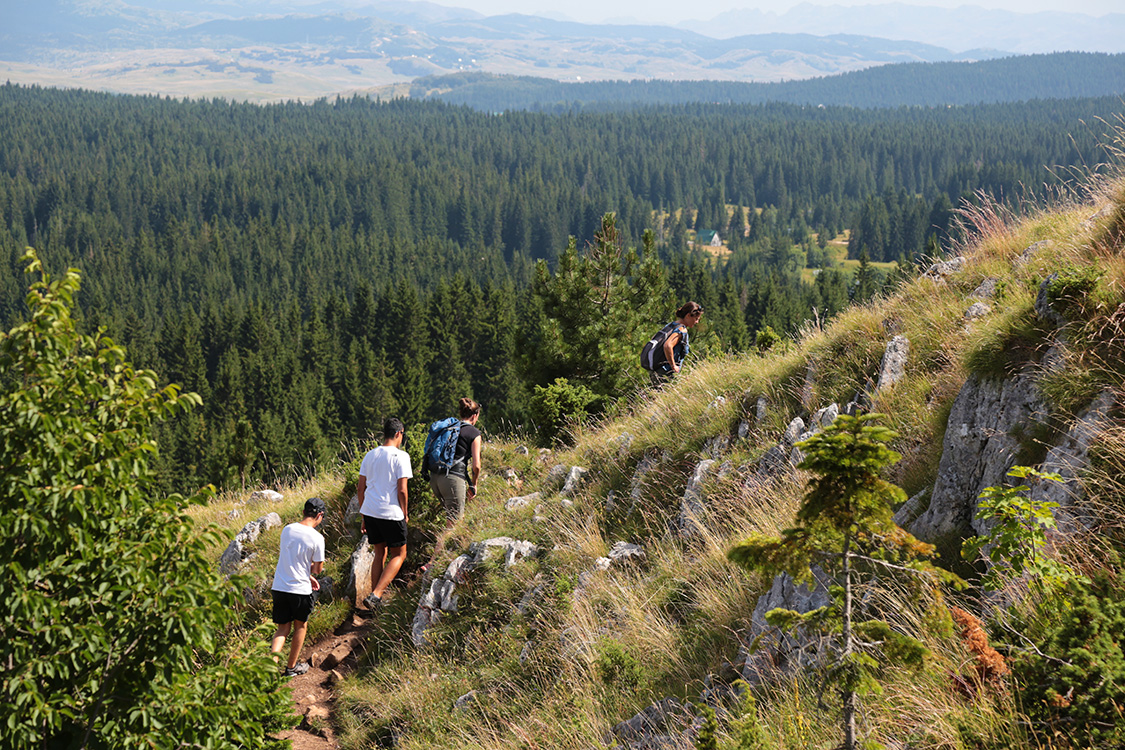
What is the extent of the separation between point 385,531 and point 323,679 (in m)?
1.81

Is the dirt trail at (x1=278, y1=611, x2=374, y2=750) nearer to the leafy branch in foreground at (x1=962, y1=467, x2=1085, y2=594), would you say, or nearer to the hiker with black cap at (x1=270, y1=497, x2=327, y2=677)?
the hiker with black cap at (x1=270, y1=497, x2=327, y2=677)

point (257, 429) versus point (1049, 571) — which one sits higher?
point (1049, 571)

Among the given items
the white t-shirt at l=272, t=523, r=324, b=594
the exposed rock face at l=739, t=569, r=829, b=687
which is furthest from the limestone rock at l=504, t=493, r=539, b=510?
the exposed rock face at l=739, t=569, r=829, b=687

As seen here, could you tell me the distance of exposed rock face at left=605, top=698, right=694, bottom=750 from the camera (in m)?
5.09

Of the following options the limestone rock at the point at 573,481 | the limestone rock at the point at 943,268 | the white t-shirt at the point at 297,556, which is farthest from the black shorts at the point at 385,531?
the limestone rock at the point at 943,268

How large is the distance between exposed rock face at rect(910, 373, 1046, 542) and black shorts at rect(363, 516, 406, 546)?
19.6ft

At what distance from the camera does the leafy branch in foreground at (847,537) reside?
3102 millimetres

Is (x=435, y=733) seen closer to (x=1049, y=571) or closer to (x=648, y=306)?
(x=1049, y=571)

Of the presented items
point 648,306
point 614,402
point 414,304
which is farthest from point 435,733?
point 414,304

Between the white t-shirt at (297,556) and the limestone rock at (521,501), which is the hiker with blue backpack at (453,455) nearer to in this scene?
the limestone rock at (521,501)

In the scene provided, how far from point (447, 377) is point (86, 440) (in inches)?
2777

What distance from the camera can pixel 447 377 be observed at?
74.2 meters

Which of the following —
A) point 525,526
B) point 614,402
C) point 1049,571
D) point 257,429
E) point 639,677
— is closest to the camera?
point 1049,571

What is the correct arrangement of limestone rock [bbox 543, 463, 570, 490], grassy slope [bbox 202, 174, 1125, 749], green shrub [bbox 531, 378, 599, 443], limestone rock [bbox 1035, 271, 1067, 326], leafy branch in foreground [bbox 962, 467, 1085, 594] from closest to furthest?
1. leafy branch in foreground [bbox 962, 467, 1085, 594]
2. grassy slope [bbox 202, 174, 1125, 749]
3. limestone rock [bbox 1035, 271, 1067, 326]
4. limestone rock [bbox 543, 463, 570, 490]
5. green shrub [bbox 531, 378, 599, 443]
